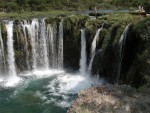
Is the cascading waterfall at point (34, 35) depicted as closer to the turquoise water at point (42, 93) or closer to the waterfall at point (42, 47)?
the waterfall at point (42, 47)

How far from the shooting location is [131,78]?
17812mm

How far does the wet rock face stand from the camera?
10.2m

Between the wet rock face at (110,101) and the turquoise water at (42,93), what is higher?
the wet rock face at (110,101)

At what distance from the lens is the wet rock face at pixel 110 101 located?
10.2m

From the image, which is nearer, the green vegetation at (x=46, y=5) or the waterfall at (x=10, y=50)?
the waterfall at (x=10, y=50)

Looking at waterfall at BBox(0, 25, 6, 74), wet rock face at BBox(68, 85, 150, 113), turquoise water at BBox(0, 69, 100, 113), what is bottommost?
turquoise water at BBox(0, 69, 100, 113)

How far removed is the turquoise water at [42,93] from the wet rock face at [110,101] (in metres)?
6.69

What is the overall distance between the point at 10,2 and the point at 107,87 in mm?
42347

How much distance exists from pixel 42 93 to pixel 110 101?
410 inches

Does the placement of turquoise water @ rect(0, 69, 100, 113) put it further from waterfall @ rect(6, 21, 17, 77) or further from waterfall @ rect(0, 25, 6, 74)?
waterfall @ rect(0, 25, 6, 74)

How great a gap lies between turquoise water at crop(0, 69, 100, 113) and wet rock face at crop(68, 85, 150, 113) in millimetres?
6686

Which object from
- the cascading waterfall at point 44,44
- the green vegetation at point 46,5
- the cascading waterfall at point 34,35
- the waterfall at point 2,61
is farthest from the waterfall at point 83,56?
the green vegetation at point 46,5

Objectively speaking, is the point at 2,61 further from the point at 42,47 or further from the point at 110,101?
the point at 110,101

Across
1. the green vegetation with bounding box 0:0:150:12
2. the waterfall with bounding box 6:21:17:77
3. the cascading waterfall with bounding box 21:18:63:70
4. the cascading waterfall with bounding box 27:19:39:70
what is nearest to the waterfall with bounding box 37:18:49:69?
the cascading waterfall with bounding box 21:18:63:70
